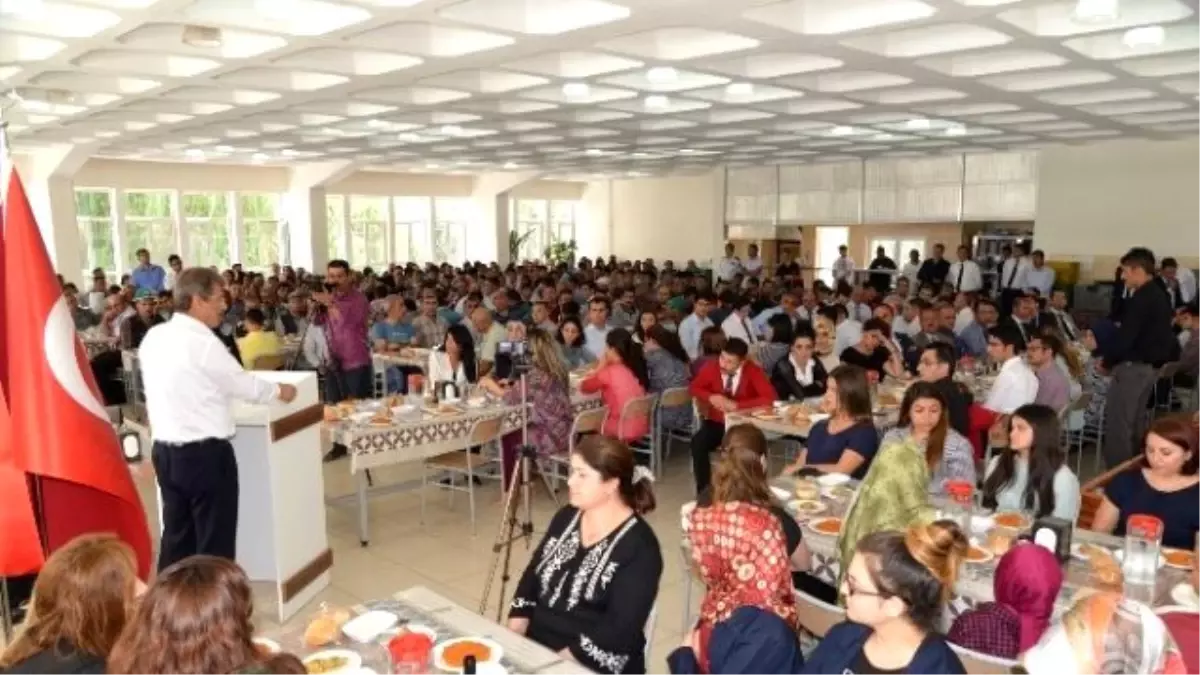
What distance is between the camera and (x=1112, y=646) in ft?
6.08

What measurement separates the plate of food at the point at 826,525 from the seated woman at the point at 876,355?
3.42m

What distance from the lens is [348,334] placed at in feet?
26.0

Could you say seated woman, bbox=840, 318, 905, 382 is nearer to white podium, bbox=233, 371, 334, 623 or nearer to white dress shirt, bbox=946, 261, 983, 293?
white podium, bbox=233, 371, 334, 623

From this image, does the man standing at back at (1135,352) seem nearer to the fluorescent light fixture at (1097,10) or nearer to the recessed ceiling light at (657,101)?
the fluorescent light fixture at (1097,10)

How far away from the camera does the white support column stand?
1738 cm

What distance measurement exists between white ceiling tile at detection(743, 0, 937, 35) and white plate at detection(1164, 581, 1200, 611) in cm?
344

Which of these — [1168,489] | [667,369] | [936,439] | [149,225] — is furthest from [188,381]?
[149,225]

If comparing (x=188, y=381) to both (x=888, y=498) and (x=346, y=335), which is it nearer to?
(x=888, y=498)

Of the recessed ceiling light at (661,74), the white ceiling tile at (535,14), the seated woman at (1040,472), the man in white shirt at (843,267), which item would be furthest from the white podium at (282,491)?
the man in white shirt at (843,267)

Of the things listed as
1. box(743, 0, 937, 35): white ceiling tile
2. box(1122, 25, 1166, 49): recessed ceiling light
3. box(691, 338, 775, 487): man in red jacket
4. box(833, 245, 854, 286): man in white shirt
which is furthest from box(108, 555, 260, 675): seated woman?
box(833, 245, 854, 286): man in white shirt

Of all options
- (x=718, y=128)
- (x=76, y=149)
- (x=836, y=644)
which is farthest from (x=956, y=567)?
(x=76, y=149)

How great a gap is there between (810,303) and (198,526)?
8.04 metres

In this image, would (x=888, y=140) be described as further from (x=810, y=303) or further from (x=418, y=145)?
(x=418, y=145)

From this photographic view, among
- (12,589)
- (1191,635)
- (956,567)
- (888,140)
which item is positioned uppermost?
(888,140)
